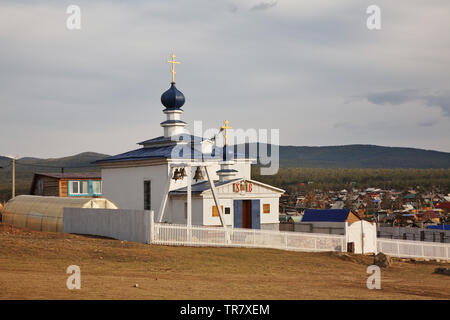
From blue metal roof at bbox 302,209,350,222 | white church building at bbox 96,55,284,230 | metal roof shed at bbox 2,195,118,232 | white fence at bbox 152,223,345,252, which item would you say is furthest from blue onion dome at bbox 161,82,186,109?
white fence at bbox 152,223,345,252

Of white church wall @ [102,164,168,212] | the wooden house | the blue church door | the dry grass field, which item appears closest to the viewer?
the dry grass field

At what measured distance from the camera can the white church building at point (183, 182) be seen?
29.5 meters

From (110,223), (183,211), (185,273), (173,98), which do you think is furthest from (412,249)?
(185,273)

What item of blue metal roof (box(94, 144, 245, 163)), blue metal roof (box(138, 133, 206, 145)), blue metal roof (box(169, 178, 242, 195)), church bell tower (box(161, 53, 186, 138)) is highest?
church bell tower (box(161, 53, 186, 138))

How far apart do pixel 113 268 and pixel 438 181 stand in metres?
83.4

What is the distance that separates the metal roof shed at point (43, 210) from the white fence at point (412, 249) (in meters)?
13.0

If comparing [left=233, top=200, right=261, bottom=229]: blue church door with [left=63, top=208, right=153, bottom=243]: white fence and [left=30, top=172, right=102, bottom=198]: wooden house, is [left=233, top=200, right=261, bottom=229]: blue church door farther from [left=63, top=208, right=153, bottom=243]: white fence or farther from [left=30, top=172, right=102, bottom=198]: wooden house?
[left=30, top=172, right=102, bottom=198]: wooden house

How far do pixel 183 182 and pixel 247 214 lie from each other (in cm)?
368

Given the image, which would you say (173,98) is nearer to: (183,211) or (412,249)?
(183,211)

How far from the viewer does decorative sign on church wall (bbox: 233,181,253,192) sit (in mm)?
30375

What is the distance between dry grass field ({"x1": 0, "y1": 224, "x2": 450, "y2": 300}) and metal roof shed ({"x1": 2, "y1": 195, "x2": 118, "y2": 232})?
261 cm

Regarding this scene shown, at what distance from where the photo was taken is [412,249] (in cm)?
3022

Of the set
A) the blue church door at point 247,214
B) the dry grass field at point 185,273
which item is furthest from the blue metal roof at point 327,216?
the dry grass field at point 185,273

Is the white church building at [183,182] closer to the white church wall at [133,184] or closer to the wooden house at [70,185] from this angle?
the white church wall at [133,184]
